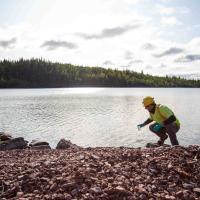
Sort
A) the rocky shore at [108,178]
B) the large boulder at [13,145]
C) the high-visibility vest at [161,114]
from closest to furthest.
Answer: the rocky shore at [108,178] < the high-visibility vest at [161,114] < the large boulder at [13,145]

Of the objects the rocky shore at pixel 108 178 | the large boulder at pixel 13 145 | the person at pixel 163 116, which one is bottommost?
the large boulder at pixel 13 145

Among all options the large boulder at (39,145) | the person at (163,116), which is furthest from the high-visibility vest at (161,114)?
the large boulder at (39,145)

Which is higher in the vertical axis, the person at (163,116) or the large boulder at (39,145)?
the person at (163,116)

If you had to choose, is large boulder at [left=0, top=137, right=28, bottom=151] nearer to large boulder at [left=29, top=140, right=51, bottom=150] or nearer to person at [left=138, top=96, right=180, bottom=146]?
large boulder at [left=29, top=140, right=51, bottom=150]

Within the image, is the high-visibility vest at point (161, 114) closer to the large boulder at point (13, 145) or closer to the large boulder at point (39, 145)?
the large boulder at point (39, 145)

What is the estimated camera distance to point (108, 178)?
854cm

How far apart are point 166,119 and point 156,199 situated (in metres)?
7.99

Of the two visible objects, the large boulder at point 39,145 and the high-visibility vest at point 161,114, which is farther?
the large boulder at point 39,145

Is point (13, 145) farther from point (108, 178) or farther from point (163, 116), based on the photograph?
point (108, 178)

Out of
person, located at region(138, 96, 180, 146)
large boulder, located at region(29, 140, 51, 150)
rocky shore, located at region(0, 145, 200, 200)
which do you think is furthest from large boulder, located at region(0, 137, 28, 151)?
rocky shore, located at region(0, 145, 200, 200)

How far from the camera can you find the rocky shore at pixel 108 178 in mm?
7887

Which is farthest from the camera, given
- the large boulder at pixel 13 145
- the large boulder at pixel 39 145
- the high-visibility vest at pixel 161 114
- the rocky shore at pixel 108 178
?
the large boulder at pixel 13 145

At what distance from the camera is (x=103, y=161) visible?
10.1 m

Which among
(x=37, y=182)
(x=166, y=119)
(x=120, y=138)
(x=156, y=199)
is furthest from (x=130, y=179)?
(x=120, y=138)
